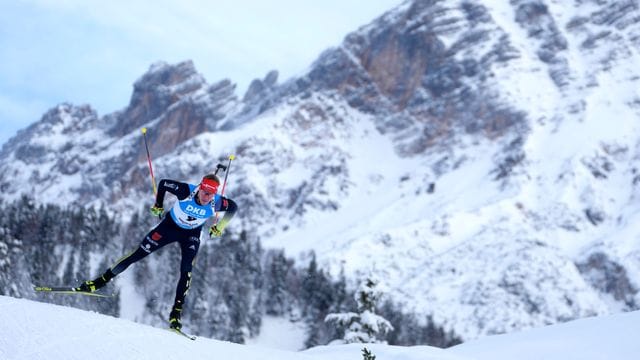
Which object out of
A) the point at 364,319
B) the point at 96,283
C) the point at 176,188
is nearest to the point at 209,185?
the point at 176,188

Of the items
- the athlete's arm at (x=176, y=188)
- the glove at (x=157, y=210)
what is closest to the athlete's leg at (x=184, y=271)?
the glove at (x=157, y=210)

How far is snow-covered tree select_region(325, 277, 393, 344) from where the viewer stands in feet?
84.7

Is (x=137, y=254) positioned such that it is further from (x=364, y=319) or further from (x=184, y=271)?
(x=364, y=319)

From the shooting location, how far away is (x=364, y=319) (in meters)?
26.1

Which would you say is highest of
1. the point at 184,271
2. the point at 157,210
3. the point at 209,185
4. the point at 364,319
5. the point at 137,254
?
the point at 209,185

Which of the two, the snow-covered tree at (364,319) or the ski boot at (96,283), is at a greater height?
the ski boot at (96,283)

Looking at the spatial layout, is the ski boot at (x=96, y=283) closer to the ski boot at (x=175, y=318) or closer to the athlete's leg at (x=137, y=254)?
the athlete's leg at (x=137, y=254)

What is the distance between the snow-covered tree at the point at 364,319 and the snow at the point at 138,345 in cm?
1328

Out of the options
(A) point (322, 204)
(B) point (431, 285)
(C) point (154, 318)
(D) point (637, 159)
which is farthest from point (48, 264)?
(D) point (637, 159)

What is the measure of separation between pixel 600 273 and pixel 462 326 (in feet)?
146

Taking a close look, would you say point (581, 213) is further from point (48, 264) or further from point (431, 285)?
point (48, 264)

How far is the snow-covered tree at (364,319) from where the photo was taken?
84.7 feet

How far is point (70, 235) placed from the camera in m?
88.4

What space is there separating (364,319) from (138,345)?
19051 millimetres
